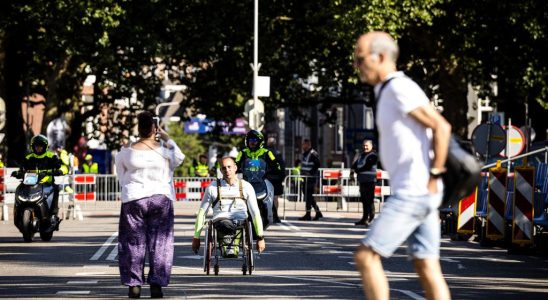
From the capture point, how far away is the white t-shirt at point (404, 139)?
8.66m

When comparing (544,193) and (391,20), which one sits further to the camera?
(391,20)

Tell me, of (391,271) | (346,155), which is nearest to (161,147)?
(391,271)

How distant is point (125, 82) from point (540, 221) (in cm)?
3614

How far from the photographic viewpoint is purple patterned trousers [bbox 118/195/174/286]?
44.8 ft

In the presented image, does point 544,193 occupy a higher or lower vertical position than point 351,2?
lower

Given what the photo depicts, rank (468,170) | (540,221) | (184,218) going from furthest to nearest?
(184,218) < (540,221) < (468,170)

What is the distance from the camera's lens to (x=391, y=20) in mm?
42625

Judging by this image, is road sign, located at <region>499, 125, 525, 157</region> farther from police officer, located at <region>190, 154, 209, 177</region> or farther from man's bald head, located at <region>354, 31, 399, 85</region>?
police officer, located at <region>190, 154, 209, 177</region>

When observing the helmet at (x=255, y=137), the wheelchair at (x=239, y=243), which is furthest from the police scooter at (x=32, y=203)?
the wheelchair at (x=239, y=243)

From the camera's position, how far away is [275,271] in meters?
17.7

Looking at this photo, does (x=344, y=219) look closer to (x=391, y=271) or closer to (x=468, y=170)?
(x=391, y=271)

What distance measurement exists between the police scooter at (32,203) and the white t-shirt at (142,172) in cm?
1078

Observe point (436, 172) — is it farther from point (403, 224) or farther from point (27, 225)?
point (27, 225)

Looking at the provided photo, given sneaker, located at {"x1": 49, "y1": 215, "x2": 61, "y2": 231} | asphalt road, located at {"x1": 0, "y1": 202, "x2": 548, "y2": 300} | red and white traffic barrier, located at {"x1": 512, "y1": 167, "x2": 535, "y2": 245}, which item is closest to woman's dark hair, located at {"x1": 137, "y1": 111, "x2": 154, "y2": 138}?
asphalt road, located at {"x1": 0, "y1": 202, "x2": 548, "y2": 300}
